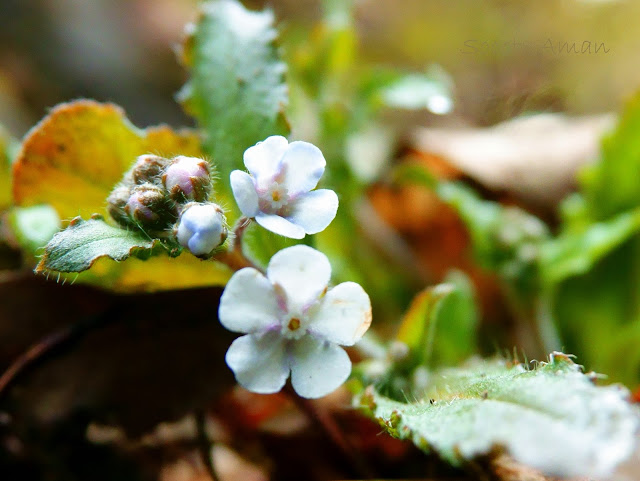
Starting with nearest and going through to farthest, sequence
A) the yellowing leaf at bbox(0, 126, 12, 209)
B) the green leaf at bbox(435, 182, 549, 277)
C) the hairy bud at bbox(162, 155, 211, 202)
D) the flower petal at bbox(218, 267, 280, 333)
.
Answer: the flower petal at bbox(218, 267, 280, 333) → the hairy bud at bbox(162, 155, 211, 202) → the yellowing leaf at bbox(0, 126, 12, 209) → the green leaf at bbox(435, 182, 549, 277)

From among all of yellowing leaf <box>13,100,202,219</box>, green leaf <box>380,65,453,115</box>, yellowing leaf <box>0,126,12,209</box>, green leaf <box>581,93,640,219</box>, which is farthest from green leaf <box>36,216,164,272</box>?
green leaf <box>581,93,640,219</box>

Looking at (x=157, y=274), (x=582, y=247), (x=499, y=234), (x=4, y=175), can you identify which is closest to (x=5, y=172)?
(x=4, y=175)

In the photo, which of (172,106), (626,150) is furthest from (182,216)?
(172,106)

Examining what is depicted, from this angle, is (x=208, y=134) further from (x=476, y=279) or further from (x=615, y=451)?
(x=476, y=279)

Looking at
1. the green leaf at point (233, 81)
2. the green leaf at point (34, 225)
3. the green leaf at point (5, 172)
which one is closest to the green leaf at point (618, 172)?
→ the green leaf at point (233, 81)

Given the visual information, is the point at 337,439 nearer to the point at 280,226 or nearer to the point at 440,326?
the point at 440,326

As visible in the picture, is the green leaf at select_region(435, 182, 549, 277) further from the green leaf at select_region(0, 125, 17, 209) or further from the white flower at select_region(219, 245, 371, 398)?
the green leaf at select_region(0, 125, 17, 209)

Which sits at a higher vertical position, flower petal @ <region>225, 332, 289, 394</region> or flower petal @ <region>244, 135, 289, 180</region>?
flower petal @ <region>244, 135, 289, 180</region>

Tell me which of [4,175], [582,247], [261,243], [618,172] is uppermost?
[618,172]
